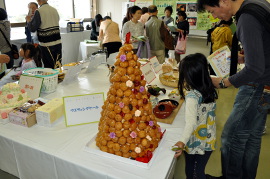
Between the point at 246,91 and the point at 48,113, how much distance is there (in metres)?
1.09

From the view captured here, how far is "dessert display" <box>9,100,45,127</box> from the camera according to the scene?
116 cm

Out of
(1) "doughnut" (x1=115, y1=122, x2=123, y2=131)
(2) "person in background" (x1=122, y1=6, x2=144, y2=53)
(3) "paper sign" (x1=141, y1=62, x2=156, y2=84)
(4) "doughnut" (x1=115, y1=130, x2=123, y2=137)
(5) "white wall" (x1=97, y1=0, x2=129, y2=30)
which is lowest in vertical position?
(4) "doughnut" (x1=115, y1=130, x2=123, y2=137)

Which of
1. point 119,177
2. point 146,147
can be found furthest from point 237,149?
point 119,177

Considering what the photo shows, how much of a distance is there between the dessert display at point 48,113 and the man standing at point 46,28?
1905mm

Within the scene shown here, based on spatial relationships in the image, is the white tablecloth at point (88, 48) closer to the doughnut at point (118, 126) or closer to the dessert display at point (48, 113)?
the dessert display at point (48, 113)

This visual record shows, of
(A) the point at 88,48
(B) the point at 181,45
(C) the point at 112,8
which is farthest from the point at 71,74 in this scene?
(C) the point at 112,8

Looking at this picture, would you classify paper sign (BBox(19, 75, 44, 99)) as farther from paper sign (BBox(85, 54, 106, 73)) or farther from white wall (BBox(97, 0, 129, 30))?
white wall (BBox(97, 0, 129, 30))

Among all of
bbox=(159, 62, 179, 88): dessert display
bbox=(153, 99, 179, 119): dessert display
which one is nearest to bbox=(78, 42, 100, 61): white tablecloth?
bbox=(159, 62, 179, 88): dessert display

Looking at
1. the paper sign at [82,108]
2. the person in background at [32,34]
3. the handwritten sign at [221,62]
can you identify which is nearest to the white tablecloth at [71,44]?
the person in background at [32,34]

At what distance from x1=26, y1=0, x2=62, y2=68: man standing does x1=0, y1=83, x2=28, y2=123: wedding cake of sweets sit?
1684mm

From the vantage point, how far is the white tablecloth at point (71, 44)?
4.57 meters

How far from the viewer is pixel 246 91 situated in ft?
4.01

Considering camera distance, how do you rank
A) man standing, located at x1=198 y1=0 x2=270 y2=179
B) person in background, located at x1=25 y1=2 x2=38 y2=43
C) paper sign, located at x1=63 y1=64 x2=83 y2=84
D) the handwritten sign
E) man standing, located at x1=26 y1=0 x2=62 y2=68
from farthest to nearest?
person in background, located at x1=25 y1=2 x2=38 y2=43 < man standing, located at x1=26 y1=0 x2=62 y2=68 < paper sign, located at x1=63 y1=64 x2=83 y2=84 < the handwritten sign < man standing, located at x1=198 y1=0 x2=270 y2=179

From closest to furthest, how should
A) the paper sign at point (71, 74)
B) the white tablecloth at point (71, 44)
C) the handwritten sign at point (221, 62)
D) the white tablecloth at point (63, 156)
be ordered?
the white tablecloth at point (63, 156) → the handwritten sign at point (221, 62) → the paper sign at point (71, 74) → the white tablecloth at point (71, 44)
